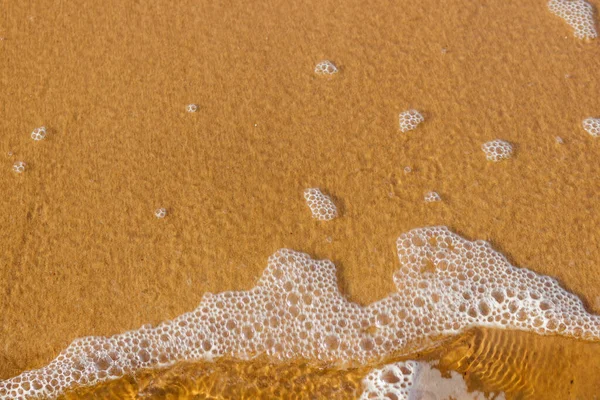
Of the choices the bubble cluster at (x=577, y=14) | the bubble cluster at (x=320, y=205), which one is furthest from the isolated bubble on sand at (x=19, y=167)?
the bubble cluster at (x=577, y=14)

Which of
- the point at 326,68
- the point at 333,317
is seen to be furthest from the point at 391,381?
the point at 326,68

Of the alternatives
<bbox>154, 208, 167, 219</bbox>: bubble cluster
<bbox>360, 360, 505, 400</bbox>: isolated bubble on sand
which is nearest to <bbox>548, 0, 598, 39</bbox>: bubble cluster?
<bbox>360, 360, 505, 400</bbox>: isolated bubble on sand

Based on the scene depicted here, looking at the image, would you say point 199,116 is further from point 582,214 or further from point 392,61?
point 582,214

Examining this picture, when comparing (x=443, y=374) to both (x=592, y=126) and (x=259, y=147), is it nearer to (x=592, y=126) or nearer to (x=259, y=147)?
(x=259, y=147)

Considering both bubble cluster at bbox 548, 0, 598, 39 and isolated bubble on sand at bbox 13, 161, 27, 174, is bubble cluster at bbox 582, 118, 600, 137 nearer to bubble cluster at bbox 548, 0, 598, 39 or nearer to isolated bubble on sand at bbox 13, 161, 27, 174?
bubble cluster at bbox 548, 0, 598, 39

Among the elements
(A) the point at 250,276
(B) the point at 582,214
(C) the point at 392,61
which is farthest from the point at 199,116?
(B) the point at 582,214

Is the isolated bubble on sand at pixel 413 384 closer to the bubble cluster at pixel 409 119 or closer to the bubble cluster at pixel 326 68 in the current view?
the bubble cluster at pixel 409 119
